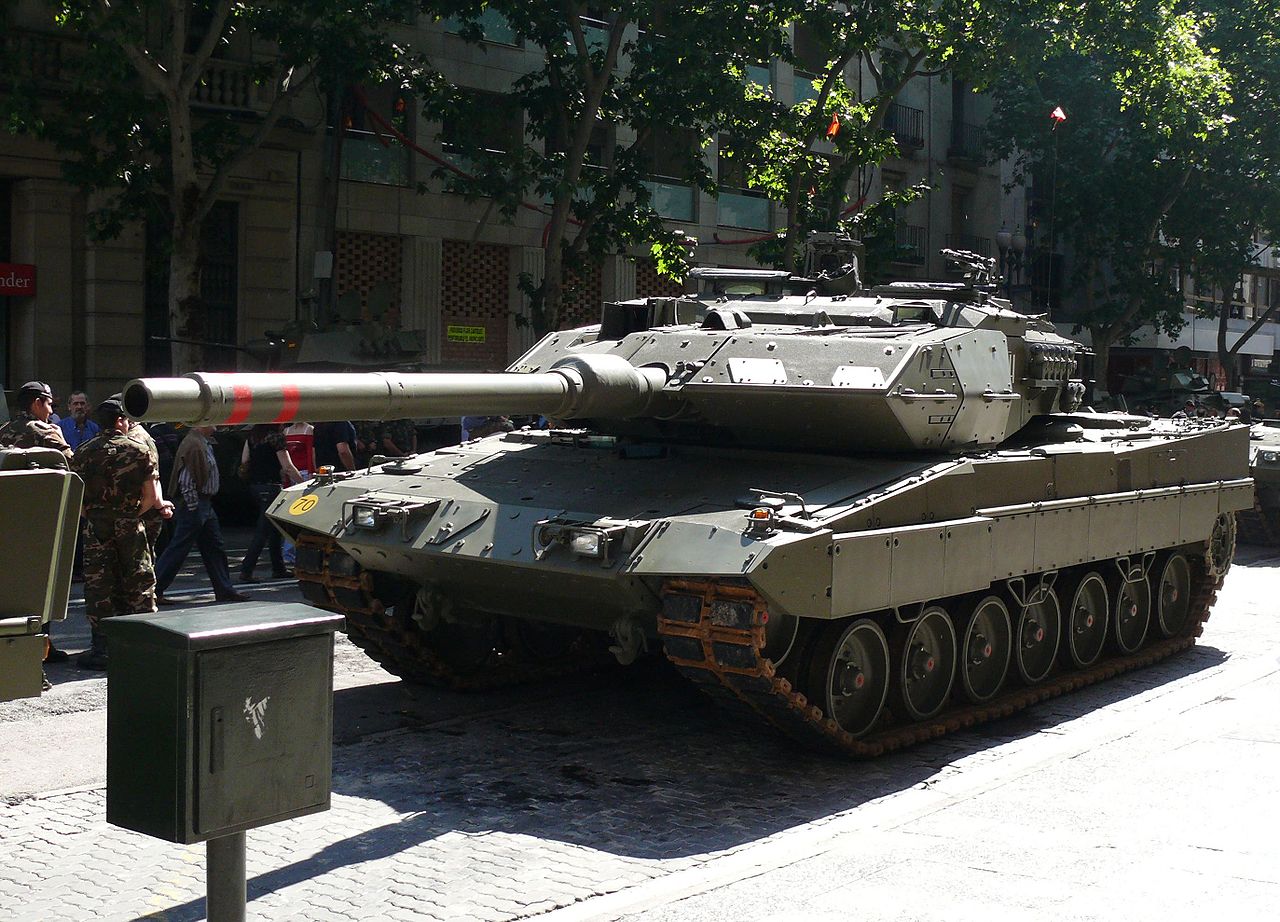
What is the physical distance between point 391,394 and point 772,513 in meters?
2.04

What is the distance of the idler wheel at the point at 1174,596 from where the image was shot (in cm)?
1230

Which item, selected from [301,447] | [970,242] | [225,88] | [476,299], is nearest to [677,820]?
[301,447]

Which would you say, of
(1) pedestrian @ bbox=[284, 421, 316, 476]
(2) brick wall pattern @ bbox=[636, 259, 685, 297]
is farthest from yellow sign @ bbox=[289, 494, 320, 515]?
(2) brick wall pattern @ bbox=[636, 259, 685, 297]

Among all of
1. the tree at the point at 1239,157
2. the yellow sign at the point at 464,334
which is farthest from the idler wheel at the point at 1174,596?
the tree at the point at 1239,157

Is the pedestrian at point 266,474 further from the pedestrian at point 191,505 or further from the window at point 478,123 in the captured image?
the window at point 478,123

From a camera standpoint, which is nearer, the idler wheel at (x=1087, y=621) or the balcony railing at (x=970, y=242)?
the idler wheel at (x=1087, y=621)

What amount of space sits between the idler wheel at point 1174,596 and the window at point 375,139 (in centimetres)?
1457

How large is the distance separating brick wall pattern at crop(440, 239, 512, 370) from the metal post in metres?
21.1

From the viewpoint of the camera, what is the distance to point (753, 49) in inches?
849

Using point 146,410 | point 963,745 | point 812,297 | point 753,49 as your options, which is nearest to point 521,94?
point 753,49

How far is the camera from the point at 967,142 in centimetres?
3725

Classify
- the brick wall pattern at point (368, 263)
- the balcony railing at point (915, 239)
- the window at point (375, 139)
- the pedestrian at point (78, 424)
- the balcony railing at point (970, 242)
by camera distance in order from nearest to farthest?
the pedestrian at point (78, 424)
the window at point (375, 139)
the brick wall pattern at point (368, 263)
the balcony railing at point (915, 239)
the balcony railing at point (970, 242)

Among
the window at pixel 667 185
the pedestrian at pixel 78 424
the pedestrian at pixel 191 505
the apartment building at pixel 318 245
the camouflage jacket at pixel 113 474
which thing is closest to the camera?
the camouflage jacket at pixel 113 474

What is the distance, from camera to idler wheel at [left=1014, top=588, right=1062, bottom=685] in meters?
10.3
